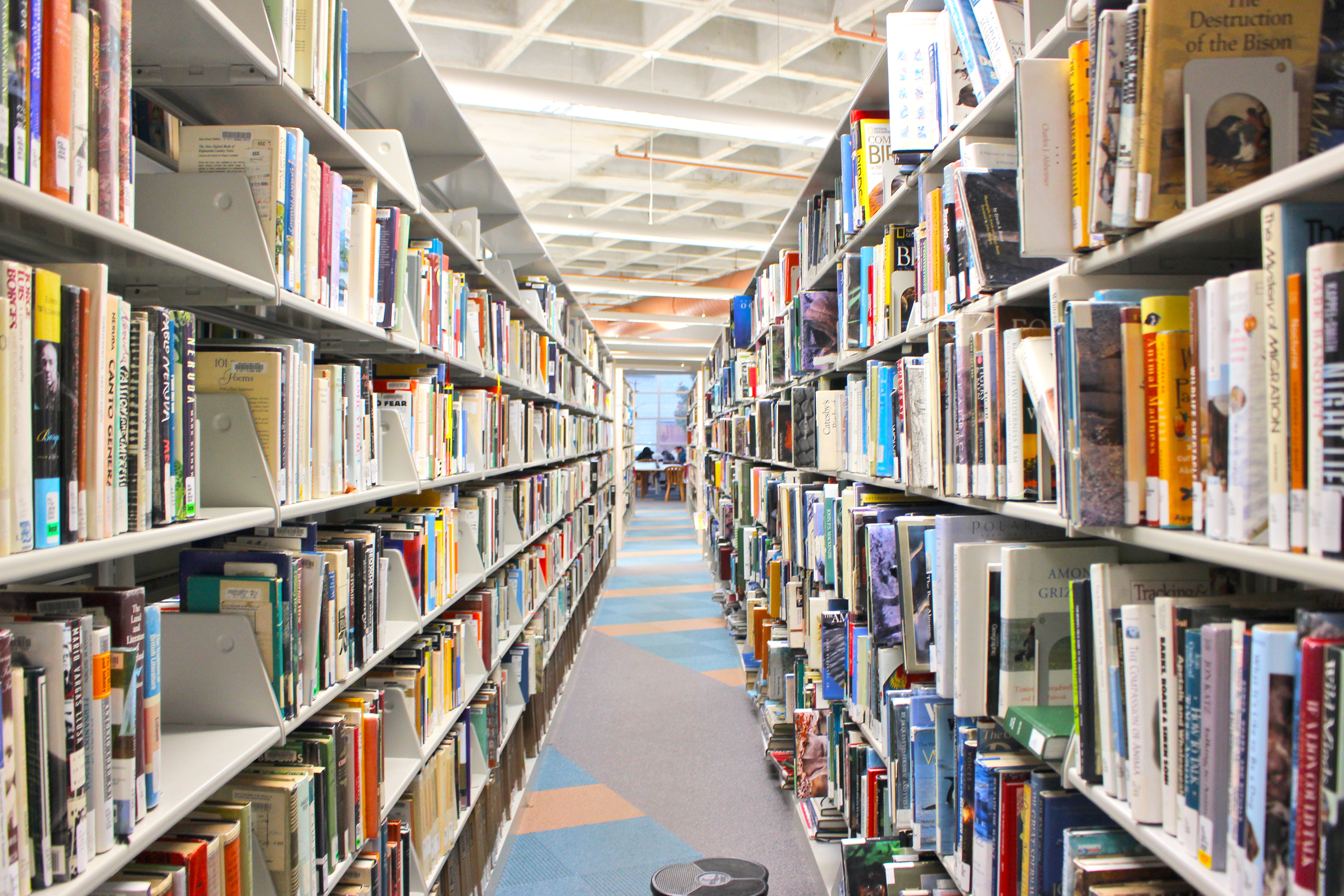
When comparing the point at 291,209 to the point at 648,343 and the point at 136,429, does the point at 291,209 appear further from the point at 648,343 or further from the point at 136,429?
the point at 648,343

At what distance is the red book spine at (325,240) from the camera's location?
1.49 meters

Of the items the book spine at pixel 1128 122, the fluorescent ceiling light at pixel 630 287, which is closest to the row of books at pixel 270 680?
the book spine at pixel 1128 122

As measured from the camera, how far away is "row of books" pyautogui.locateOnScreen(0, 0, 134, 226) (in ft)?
2.60

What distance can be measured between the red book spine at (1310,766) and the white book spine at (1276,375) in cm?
10

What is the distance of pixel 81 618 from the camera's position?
0.87 metres

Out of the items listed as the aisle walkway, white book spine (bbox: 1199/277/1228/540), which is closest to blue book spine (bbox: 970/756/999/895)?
white book spine (bbox: 1199/277/1228/540)

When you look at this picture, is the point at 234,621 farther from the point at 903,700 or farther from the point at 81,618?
the point at 903,700

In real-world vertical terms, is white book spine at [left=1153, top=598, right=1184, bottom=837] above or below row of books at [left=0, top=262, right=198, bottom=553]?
below

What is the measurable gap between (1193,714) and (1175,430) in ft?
1.02

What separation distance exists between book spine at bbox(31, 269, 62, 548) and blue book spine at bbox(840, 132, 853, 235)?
194cm

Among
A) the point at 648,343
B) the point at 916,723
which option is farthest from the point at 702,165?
the point at 648,343

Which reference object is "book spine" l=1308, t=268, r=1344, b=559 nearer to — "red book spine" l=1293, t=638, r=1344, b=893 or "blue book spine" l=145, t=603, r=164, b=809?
"red book spine" l=1293, t=638, r=1344, b=893

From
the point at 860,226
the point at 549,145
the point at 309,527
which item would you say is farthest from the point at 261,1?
the point at 549,145

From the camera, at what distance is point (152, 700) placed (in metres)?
0.98
